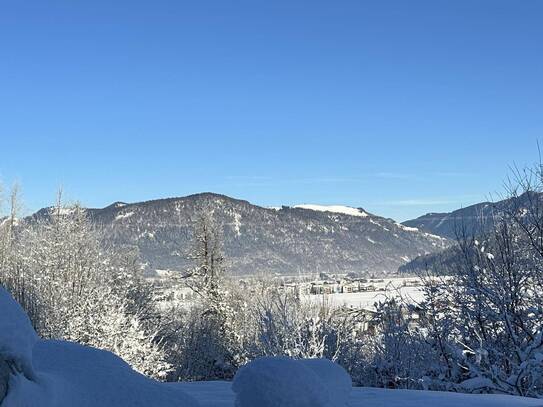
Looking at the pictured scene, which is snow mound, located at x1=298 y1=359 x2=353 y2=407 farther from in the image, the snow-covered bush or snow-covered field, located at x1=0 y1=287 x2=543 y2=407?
the snow-covered bush

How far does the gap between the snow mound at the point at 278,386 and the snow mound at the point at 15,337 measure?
1798mm

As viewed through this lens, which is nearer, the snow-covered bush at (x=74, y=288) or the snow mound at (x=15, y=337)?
the snow mound at (x=15, y=337)

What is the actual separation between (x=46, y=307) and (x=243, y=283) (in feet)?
70.1

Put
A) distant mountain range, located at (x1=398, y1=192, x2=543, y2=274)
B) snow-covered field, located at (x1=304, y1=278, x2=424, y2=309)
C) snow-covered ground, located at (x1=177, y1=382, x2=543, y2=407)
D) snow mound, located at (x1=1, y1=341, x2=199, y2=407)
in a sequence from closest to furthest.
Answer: snow mound, located at (x1=1, y1=341, x2=199, y2=407) → snow-covered ground, located at (x1=177, y1=382, x2=543, y2=407) → distant mountain range, located at (x1=398, y1=192, x2=543, y2=274) → snow-covered field, located at (x1=304, y1=278, x2=424, y2=309)

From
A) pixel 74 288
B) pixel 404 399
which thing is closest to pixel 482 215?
pixel 404 399

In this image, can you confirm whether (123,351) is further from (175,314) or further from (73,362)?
(175,314)

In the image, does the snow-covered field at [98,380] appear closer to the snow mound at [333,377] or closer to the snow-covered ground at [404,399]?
the snow mound at [333,377]

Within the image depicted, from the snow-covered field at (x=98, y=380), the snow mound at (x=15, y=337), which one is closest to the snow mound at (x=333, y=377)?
the snow-covered field at (x=98, y=380)

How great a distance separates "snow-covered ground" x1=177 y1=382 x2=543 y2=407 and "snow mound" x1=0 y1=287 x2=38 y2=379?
239 centimetres

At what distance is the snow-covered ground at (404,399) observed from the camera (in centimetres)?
664

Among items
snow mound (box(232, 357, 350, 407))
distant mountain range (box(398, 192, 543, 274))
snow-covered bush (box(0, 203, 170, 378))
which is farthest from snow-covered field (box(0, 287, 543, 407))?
snow-covered bush (box(0, 203, 170, 378))

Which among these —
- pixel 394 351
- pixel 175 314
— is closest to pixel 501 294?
pixel 394 351

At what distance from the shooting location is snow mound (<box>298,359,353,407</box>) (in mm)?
5934

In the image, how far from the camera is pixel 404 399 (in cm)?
712
